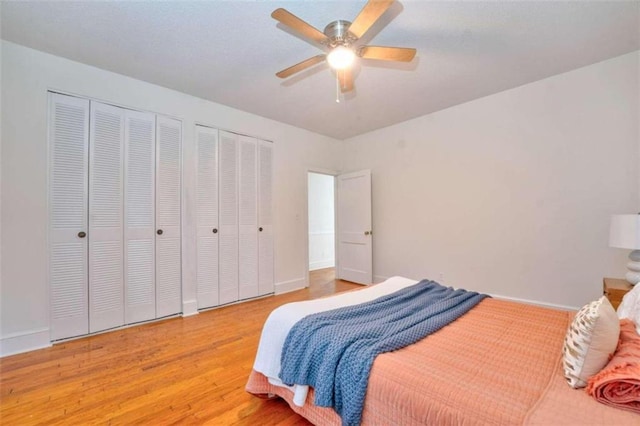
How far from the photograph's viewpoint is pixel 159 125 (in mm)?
3271

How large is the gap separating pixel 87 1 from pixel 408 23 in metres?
2.35

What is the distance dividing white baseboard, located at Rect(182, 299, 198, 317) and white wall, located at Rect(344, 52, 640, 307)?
117 inches

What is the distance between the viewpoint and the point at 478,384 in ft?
3.62

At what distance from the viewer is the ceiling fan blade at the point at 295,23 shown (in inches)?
64.7

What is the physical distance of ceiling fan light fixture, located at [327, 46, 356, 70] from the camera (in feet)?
6.68

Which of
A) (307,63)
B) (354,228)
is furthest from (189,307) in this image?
(307,63)

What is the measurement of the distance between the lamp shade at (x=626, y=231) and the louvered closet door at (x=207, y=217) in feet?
13.1

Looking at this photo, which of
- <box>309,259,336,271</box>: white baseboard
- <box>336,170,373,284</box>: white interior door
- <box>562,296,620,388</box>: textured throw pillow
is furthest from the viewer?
<box>309,259,336,271</box>: white baseboard

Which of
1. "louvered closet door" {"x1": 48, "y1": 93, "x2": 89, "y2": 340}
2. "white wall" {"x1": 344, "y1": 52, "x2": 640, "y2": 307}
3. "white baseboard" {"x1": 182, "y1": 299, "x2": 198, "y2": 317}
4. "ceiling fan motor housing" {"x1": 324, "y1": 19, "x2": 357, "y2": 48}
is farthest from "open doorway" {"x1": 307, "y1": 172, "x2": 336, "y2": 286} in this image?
"ceiling fan motor housing" {"x1": 324, "y1": 19, "x2": 357, "y2": 48}

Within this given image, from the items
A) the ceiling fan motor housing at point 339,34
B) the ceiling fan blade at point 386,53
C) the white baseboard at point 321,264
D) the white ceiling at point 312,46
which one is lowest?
the white baseboard at point 321,264

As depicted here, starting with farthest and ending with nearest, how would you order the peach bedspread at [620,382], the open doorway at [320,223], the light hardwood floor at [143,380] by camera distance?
the open doorway at [320,223], the light hardwood floor at [143,380], the peach bedspread at [620,382]

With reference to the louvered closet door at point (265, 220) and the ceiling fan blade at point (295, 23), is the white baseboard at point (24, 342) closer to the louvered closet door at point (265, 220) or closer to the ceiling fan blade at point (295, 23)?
the louvered closet door at point (265, 220)

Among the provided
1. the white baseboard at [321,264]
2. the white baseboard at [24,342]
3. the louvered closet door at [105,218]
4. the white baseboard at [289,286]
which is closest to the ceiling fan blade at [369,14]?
the louvered closet door at [105,218]

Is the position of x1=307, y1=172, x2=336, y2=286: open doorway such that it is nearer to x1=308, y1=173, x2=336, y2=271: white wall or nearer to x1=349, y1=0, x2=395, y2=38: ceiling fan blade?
x1=308, y1=173, x2=336, y2=271: white wall
